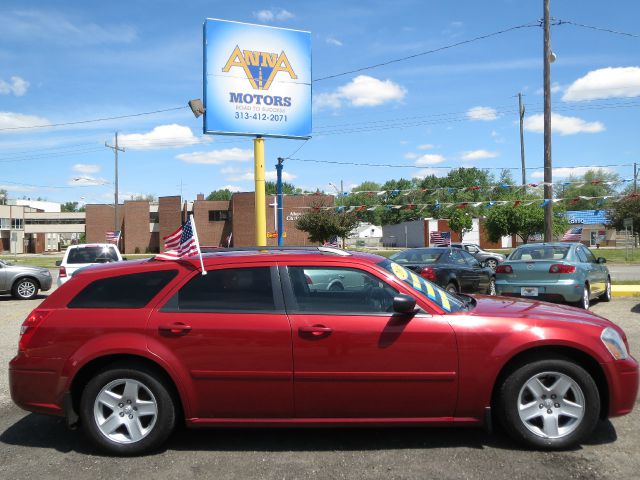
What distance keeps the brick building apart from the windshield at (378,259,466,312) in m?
50.8

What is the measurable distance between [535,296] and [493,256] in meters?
20.9

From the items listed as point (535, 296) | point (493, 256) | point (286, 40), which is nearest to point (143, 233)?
point (493, 256)

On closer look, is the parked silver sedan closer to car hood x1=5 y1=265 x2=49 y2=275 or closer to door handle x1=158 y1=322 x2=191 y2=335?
Result: car hood x1=5 y1=265 x2=49 y2=275

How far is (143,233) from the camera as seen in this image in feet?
226

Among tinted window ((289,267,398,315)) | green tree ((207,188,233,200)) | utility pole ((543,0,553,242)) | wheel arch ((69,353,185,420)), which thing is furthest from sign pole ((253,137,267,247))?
green tree ((207,188,233,200))

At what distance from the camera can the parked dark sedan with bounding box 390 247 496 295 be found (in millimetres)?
12680

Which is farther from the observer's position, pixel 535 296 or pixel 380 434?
pixel 535 296

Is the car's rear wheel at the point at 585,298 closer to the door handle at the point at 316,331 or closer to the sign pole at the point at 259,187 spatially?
the door handle at the point at 316,331

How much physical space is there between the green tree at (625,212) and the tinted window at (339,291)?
5437 centimetres

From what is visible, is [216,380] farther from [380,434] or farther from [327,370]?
[380,434]

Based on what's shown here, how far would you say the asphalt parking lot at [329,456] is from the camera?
3.87 metres

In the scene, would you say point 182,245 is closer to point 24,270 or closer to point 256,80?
point 24,270

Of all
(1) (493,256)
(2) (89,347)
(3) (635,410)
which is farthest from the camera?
(1) (493,256)

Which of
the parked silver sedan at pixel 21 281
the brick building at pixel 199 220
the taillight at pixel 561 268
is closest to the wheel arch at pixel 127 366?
the taillight at pixel 561 268
